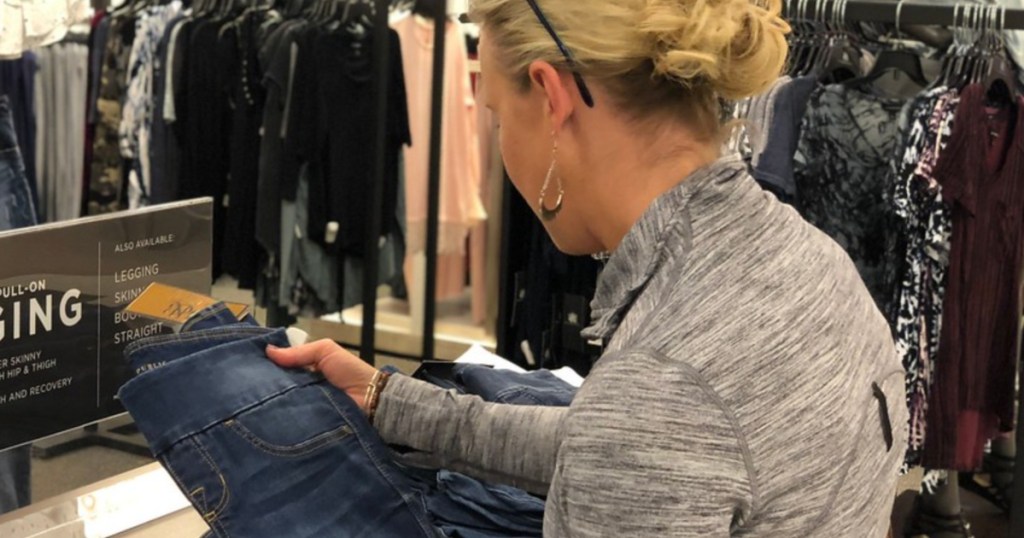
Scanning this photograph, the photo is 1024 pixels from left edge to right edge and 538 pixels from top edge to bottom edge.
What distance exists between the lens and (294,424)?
1224 millimetres

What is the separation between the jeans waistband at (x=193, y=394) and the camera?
1.19 meters

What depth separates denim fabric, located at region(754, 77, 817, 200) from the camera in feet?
9.35

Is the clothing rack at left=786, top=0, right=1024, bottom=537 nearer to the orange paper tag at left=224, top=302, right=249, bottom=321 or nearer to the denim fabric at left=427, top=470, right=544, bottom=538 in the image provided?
the denim fabric at left=427, top=470, right=544, bottom=538

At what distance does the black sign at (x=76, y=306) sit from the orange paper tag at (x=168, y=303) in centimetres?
7

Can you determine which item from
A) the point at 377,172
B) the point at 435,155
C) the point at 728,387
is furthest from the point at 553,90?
the point at 435,155

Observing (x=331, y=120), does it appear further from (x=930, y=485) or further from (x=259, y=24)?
(x=930, y=485)

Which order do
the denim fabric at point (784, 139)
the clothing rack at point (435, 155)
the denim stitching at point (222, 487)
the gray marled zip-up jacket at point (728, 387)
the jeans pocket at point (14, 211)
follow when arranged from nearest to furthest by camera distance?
1. the gray marled zip-up jacket at point (728, 387)
2. the denim stitching at point (222, 487)
3. the jeans pocket at point (14, 211)
4. the denim fabric at point (784, 139)
5. the clothing rack at point (435, 155)

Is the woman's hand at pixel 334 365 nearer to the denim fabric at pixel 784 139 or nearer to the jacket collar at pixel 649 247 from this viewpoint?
the jacket collar at pixel 649 247

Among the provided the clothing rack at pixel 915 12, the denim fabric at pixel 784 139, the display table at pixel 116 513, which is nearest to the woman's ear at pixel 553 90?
the display table at pixel 116 513

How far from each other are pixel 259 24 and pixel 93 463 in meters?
2.07

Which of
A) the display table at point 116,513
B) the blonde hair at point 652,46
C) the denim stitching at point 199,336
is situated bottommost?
the display table at point 116,513

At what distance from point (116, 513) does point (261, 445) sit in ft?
1.30

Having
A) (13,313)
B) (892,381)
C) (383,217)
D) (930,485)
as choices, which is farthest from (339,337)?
(892,381)

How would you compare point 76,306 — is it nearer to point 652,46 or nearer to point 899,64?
point 652,46
